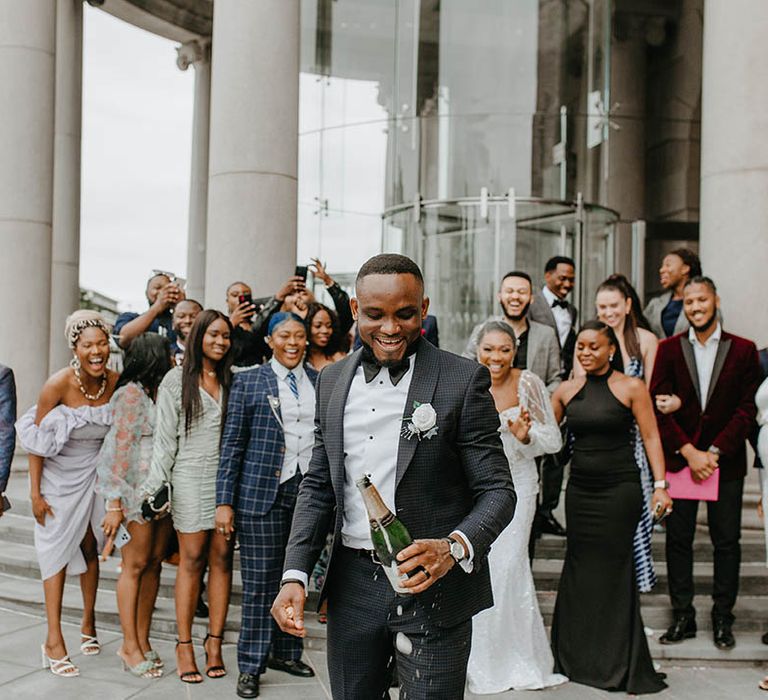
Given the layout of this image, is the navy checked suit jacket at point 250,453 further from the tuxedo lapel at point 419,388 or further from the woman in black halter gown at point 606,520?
the tuxedo lapel at point 419,388

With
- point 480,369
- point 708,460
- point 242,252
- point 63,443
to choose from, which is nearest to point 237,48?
point 242,252

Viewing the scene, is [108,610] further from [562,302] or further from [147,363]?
[562,302]

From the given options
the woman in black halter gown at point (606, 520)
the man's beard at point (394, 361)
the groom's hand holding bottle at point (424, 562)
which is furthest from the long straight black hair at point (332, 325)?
the groom's hand holding bottle at point (424, 562)

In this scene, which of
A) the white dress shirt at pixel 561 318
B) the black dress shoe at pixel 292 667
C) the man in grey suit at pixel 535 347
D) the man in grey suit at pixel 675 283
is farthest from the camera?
the white dress shirt at pixel 561 318

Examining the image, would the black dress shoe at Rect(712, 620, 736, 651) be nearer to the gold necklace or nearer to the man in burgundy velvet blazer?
the man in burgundy velvet blazer

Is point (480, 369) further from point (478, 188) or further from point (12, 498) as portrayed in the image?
point (478, 188)

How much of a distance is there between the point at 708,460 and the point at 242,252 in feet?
14.7

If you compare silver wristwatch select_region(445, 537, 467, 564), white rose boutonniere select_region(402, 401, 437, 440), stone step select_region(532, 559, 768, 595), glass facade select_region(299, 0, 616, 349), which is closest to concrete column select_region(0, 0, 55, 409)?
glass facade select_region(299, 0, 616, 349)

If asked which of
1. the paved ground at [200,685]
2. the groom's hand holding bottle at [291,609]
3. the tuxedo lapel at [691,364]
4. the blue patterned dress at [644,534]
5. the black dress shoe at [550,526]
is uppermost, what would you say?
the tuxedo lapel at [691,364]

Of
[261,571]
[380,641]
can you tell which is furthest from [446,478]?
[261,571]

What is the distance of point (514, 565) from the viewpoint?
5.46m

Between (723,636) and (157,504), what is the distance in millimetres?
3737

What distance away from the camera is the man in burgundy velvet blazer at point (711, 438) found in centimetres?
581

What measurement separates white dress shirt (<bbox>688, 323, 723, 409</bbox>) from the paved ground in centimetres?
173
